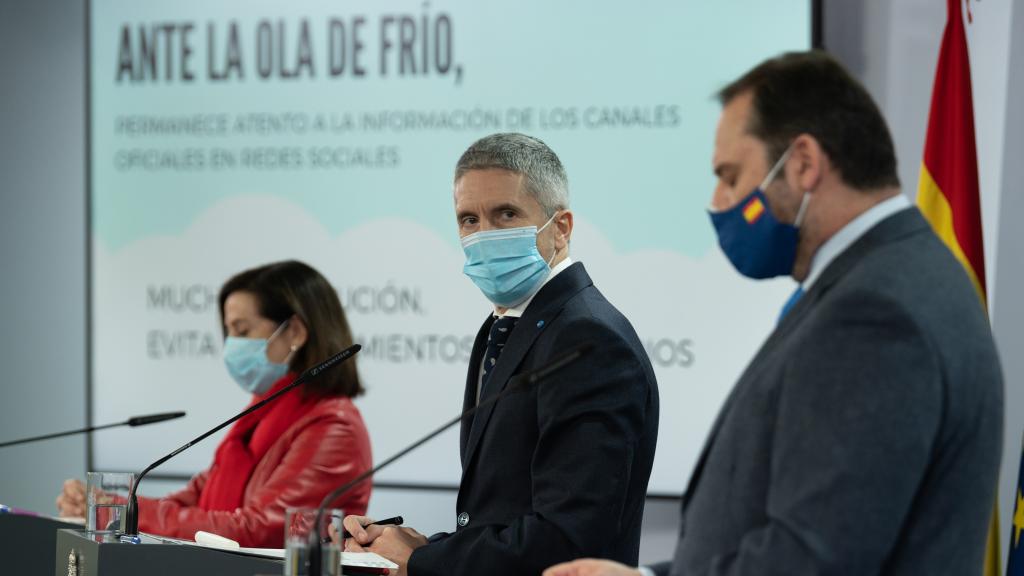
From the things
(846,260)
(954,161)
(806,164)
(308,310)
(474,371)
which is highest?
(954,161)

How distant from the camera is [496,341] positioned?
2.60m

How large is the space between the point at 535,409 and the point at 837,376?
979 mm

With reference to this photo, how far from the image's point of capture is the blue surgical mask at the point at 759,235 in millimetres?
1673

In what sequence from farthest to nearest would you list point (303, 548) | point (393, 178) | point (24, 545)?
1. point (393, 178)
2. point (24, 545)
3. point (303, 548)

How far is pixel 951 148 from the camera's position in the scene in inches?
131

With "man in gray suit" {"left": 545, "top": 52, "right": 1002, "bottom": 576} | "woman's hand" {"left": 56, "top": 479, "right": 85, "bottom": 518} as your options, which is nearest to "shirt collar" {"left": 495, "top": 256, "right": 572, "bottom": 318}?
"man in gray suit" {"left": 545, "top": 52, "right": 1002, "bottom": 576}

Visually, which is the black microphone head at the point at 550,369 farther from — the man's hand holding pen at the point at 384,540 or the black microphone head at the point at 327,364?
the black microphone head at the point at 327,364

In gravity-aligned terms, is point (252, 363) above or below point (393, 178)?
below

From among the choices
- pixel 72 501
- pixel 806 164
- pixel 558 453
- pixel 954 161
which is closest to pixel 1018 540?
pixel 954 161

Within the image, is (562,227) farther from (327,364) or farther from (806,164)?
(806,164)

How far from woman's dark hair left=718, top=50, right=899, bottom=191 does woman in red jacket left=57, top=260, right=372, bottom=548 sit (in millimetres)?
2045

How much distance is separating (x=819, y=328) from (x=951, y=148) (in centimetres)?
200

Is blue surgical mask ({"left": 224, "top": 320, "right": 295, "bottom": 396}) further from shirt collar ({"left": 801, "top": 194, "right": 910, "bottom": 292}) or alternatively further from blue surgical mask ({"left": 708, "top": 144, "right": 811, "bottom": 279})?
shirt collar ({"left": 801, "top": 194, "right": 910, "bottom": 292})

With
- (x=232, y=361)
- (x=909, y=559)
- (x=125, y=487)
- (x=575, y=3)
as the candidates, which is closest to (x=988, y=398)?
(x=909, y=559)
